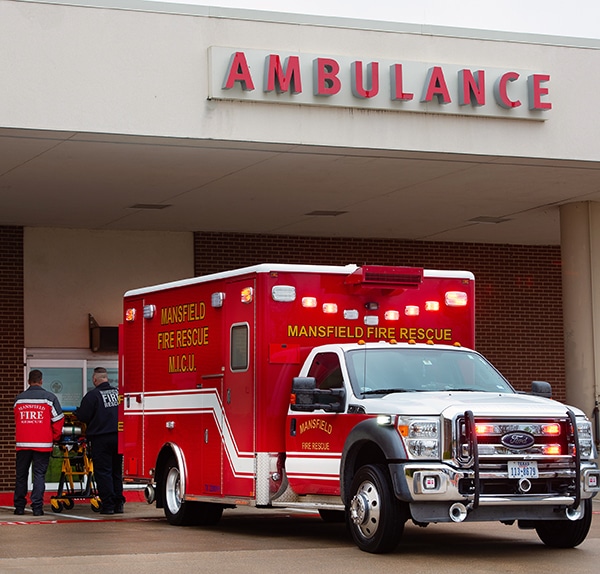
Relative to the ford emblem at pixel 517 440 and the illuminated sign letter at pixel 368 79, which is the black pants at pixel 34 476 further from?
the ford emblem at pixel 517 440

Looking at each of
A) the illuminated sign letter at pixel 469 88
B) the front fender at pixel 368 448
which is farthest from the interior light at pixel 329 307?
the illuminated sign letter at pixel 469 88

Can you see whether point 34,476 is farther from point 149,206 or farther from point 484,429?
point 484,429

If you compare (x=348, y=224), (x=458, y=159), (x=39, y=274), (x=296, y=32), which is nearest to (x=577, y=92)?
(x=458, y=159)

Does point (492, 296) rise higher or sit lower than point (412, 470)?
higher

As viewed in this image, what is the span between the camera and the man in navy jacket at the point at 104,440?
16.3m

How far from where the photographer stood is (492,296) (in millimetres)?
24703

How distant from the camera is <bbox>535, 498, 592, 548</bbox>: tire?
11117 millimetres

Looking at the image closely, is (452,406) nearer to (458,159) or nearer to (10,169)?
(458,159)

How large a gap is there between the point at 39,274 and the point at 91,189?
347 cm

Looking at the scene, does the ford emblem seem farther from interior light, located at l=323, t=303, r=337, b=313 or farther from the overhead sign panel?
the overhead sign panel

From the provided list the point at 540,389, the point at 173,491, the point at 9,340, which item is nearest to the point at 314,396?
the point at 540,389

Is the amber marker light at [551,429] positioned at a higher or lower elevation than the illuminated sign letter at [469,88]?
lower

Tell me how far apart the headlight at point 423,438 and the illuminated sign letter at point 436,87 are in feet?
21.6

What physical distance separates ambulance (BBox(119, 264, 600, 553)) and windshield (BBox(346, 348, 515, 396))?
0.02m
